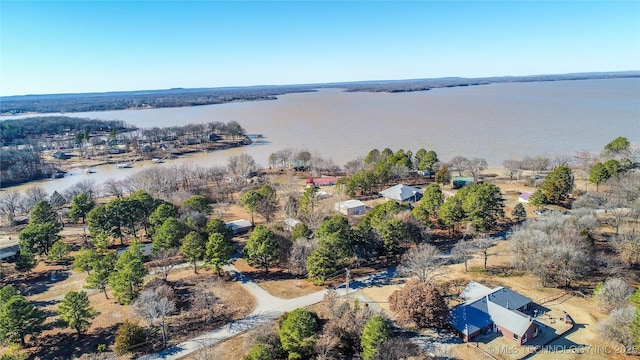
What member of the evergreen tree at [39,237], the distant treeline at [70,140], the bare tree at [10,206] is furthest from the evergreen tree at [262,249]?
the distant treeline at [70,140]

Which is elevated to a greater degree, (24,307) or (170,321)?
(24,307)

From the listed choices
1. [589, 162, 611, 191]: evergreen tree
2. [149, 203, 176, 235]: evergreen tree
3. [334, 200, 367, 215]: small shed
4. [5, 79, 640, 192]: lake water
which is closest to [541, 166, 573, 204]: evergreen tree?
[589, 162, 611, 191]: evergreen tree

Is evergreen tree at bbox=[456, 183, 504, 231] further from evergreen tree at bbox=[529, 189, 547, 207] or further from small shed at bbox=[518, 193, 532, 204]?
small shed at bbox=[518, 193, 532, 204]

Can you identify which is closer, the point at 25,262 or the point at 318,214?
the point at 25,262

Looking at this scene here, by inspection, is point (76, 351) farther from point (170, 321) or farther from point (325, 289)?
point (325, 289)

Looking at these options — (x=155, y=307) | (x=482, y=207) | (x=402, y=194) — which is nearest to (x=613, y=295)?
(x=482, y=207)

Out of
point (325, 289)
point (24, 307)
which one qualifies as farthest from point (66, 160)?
point (325, 289)

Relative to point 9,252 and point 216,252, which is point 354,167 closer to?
point 216,252
